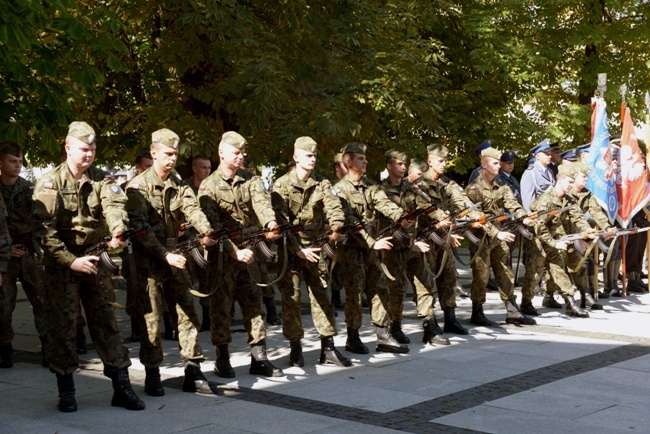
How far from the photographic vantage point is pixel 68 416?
8094 mm

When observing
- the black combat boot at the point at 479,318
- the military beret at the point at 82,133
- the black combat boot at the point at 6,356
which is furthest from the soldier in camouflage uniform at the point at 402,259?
the military beret at the point at 82,133

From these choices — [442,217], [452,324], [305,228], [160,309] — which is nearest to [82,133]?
[160,309]

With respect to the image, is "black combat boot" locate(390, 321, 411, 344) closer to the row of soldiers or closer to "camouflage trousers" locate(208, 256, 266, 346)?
the row of soldiers

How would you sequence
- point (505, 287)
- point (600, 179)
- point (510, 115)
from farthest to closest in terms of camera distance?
1. point (510, 115)
2. point (600, 179)
3. point (505, 287)

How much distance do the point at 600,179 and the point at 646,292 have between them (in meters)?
2.08

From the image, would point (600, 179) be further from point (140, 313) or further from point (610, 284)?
point (140, 313)

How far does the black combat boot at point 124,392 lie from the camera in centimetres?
825

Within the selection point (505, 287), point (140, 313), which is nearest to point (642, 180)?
point (505, 287)

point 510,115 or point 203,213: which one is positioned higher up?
point 510,115

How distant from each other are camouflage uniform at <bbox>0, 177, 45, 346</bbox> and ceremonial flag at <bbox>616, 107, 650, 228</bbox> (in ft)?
30.9

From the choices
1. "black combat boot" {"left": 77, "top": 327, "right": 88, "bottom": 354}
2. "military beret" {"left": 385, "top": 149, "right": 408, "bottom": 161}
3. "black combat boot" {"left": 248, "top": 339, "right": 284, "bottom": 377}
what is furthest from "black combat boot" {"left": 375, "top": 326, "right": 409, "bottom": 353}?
"black combat boot" {"left": 77, "top": 327, "right": 88, "bottom": 354}

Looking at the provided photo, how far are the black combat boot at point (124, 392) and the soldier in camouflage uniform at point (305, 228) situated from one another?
208 centimetres

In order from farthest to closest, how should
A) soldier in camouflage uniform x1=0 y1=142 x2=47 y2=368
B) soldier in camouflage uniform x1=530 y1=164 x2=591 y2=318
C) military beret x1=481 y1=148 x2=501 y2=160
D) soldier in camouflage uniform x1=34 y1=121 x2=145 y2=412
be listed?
1. soldier in camouflage uniform x1=530 y1=164 x2=591 y2=318
2. military beret x1=481 y1=148 x2=501 y2=160
3. soldier in camouflage uniform x1=0 y1=142 x2=47 y2=368
4. soldier in camouflage uniform x1=34 y1=121 x2=145 y2=412

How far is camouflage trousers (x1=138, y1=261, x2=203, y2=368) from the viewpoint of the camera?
341 inches
